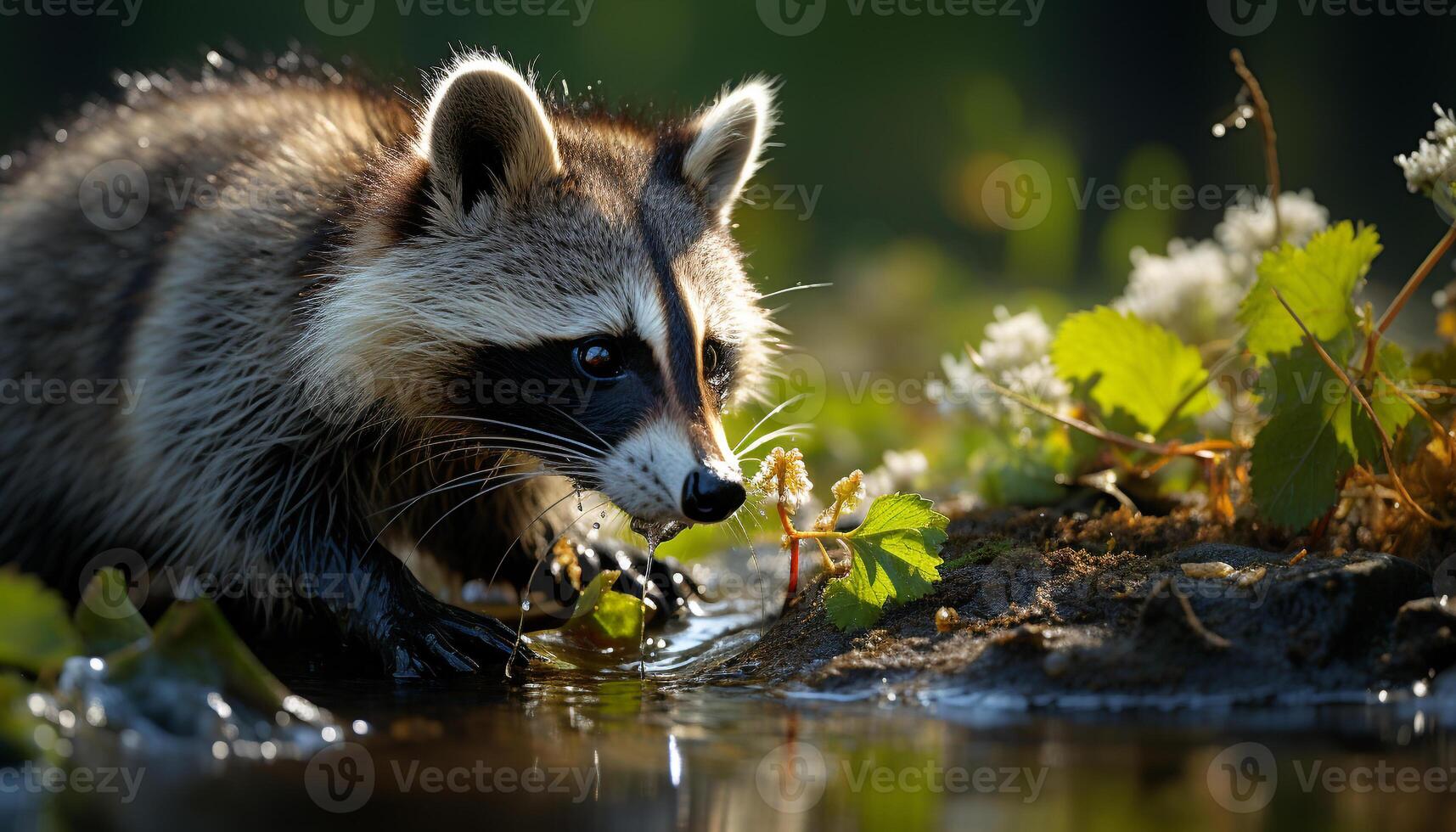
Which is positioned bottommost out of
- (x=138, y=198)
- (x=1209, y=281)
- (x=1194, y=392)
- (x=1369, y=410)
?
(x=1369, y=410)

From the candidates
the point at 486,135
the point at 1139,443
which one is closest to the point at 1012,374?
the point at 1139,443

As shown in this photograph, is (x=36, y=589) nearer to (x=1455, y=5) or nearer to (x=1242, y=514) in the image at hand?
(x=1242, y=514)

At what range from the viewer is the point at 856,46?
38.3ft

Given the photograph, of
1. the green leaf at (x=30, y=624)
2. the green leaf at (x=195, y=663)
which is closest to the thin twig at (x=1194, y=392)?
the green leaf at (x=195, y=663)

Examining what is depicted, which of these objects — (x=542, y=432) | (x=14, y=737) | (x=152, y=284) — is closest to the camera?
(x=14, y=737)

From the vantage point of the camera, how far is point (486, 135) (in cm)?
420

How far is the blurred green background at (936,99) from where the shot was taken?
33.0ft

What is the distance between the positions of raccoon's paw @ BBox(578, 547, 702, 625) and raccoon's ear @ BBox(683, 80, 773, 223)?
54.4 inches

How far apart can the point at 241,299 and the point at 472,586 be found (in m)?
1.49

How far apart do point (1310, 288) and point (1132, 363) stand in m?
0.74

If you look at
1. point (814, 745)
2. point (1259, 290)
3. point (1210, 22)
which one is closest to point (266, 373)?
point (814, 745)

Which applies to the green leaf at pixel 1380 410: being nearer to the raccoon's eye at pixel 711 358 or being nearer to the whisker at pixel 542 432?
the raccoon's eye at pixel 711 358

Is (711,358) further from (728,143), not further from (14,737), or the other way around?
(14,737)

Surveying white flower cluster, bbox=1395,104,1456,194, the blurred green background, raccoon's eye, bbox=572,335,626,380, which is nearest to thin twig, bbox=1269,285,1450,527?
white flower cluster, bbox=1395,104,1456,194
